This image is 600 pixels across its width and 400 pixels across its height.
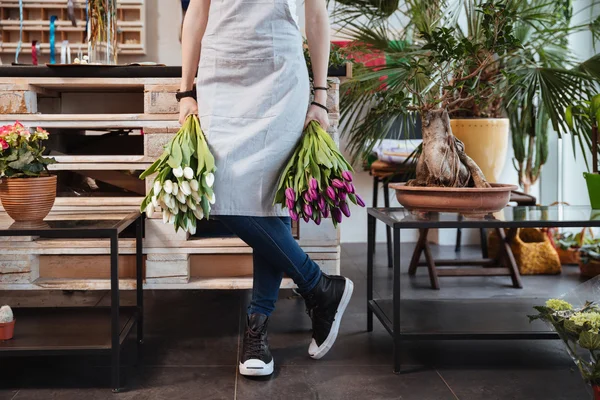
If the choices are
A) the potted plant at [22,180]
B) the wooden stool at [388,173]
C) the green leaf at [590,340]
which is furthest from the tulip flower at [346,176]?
the wooden stool at [388,173]

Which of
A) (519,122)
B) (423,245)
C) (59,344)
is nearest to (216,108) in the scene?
(59,344)

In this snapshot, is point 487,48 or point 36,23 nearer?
point 487,48

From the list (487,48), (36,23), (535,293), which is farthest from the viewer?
(36,23)

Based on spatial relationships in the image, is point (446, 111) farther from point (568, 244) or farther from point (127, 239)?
point (568, 244)

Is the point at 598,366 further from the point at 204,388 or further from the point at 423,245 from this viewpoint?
the point at 423,245

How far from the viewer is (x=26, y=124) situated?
7.83 ft

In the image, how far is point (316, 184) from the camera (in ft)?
6.07

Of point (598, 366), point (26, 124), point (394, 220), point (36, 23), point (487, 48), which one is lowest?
point (598, 366)

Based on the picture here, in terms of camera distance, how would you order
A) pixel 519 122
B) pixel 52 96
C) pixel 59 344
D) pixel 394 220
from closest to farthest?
pixel 59 344 < pixel 394 220 < pixel 52 96 < pixel 519 122

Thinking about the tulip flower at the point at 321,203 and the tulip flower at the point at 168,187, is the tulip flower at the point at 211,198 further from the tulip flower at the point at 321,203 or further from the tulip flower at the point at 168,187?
the tulip flower at the point at 321,203

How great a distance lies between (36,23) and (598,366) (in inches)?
163

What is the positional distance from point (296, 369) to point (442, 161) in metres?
0.81

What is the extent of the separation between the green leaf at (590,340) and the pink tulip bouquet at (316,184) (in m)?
0.63

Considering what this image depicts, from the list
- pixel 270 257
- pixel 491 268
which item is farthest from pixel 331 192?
pixel 491 268
